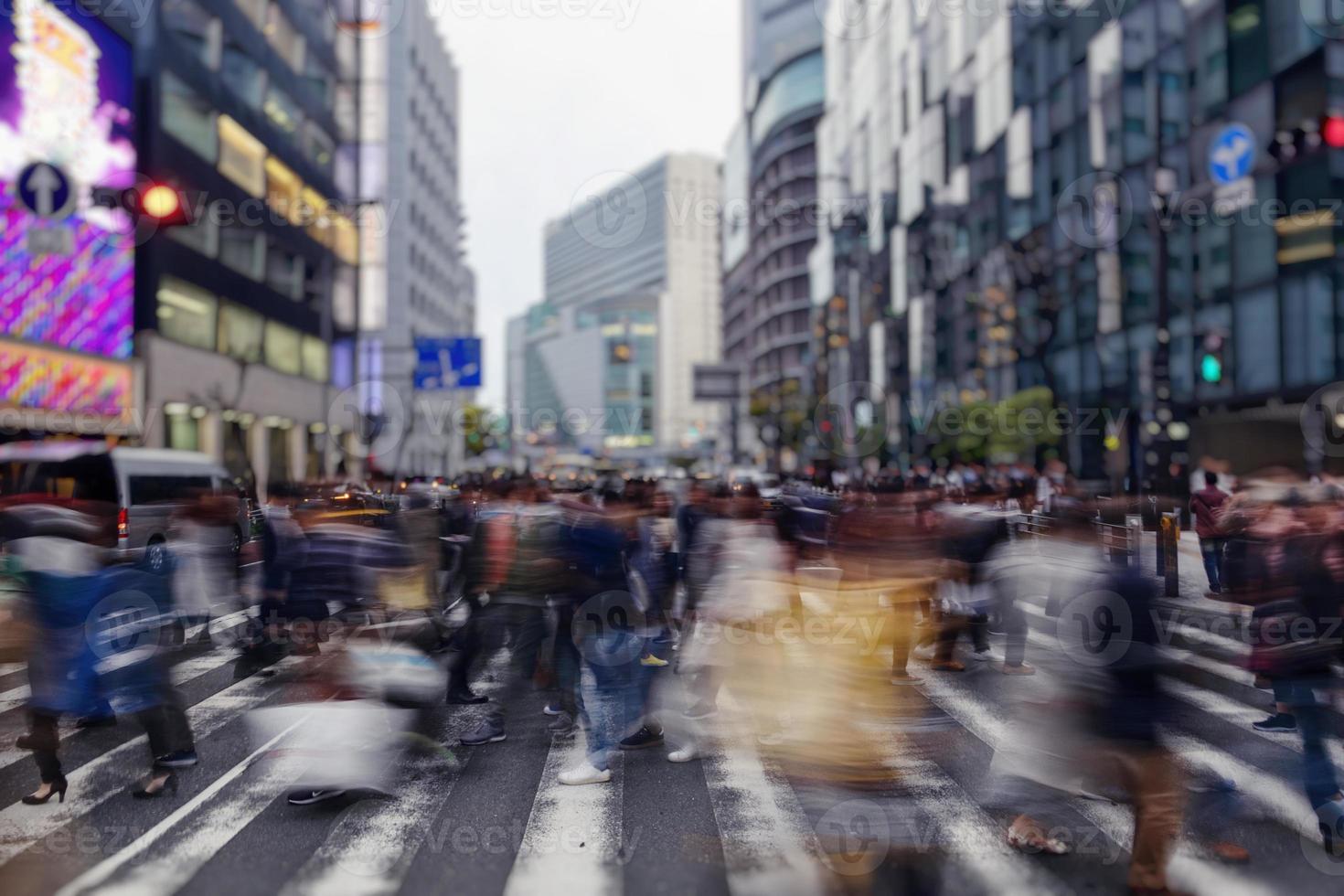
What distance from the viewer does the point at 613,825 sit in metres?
5.66

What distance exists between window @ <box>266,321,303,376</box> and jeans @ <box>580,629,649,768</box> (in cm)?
3865

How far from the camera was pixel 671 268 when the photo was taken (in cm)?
19712

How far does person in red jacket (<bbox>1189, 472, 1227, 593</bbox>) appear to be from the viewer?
12922mm

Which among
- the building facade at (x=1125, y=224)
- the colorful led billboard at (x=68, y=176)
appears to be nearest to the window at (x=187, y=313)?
the colorful led billboard at (x=68, y=176)

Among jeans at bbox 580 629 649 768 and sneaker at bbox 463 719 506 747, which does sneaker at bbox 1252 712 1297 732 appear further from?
sneaker at bbox 463 719 506 747

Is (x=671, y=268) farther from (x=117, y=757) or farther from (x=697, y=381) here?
(x=117, y=757)

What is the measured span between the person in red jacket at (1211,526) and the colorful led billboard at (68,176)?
22892 mm

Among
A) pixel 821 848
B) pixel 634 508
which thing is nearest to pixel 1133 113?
pixel 634 508

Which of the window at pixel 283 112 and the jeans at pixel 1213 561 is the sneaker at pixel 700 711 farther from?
the window at pixel 283 112

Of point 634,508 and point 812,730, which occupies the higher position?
point 634,508

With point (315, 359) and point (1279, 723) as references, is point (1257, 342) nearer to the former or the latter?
point (1279, 723)

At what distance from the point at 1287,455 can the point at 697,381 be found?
41135mm

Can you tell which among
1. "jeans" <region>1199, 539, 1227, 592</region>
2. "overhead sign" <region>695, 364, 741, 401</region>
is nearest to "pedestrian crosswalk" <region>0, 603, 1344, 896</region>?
"jeans" <region>1199, 539, 1227, 592</region>

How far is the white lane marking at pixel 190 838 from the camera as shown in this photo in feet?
15.6
